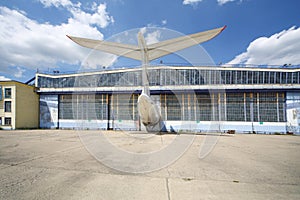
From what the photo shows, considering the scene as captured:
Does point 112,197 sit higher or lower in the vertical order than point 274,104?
lower

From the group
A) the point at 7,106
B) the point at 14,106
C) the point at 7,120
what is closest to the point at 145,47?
the point at 14,106

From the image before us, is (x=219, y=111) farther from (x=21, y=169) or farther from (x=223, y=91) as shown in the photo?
(x=21, y=169)

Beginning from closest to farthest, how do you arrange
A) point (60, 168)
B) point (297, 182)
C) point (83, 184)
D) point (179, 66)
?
point (83, 184) → point (297, 182) → point (60, 168) → point (179, 66)

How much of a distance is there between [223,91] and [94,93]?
23891 millimetres

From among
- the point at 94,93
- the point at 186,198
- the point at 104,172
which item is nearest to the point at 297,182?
the point at 186,198

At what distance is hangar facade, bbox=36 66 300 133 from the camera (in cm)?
2281

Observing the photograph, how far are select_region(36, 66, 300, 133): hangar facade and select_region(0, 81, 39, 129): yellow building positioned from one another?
2.53 meters

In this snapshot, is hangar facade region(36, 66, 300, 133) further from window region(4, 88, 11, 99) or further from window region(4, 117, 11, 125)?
window region(4, 117, 11, 125)

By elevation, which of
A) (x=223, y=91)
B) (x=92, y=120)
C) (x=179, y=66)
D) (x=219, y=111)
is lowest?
(x=92, y=120)

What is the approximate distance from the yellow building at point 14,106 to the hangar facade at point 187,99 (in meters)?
2.53

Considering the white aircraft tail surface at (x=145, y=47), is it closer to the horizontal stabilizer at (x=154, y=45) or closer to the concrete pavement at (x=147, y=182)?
the horizontal stabilizer at (x=154, y=45)

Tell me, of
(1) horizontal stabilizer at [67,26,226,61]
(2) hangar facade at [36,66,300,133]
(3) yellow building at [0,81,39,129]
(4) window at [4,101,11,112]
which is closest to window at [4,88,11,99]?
(3) yellow building at [0,81,39,129]

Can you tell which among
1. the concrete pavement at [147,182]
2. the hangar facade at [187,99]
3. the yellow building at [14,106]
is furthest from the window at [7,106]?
the concrete pavement at [147,182]

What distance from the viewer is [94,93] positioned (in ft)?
91.7
